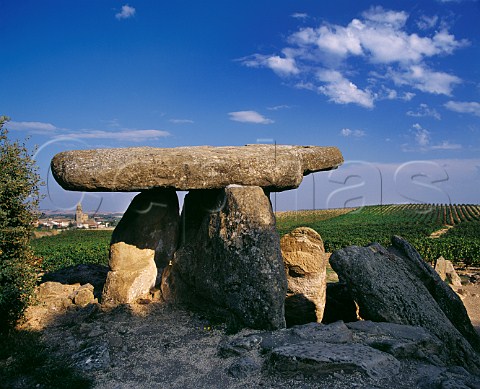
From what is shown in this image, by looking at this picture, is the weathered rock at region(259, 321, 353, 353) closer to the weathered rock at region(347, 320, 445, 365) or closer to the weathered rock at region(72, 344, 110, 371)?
the weathered rock at region(347, 320, 445, 365)

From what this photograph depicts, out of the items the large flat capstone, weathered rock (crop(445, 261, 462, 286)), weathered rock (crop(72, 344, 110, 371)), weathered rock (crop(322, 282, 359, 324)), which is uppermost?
the large flat capstone

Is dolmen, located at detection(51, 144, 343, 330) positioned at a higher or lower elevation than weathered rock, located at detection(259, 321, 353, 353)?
higher

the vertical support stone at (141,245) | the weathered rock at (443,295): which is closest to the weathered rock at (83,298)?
the vertical support stone at (141,245)

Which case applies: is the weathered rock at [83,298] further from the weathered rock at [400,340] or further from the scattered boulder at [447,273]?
the scattered boulder at [447,273]

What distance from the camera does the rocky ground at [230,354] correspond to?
5844 millimetres

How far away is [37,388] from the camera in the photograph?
6.25 meters

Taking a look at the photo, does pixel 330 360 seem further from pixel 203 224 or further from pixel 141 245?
pixel 141 245

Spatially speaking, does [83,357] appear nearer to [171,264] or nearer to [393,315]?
[171,264]

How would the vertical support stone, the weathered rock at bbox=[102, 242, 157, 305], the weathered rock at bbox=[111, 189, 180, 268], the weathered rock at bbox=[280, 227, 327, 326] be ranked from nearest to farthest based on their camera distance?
the weathered rock at bbox=[102, 242, 157, 305], the vertical support stone, the weathered rock at bbox=[280, 227, 327, 326], the weathered rock at bbox=[111, 189, 180, 268]

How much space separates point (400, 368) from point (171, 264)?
5.60m

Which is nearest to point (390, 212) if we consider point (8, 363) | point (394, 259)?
point (394, 259)

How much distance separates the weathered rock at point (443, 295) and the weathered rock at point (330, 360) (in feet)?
17.2

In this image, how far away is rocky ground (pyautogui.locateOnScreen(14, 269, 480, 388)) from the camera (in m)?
5.84

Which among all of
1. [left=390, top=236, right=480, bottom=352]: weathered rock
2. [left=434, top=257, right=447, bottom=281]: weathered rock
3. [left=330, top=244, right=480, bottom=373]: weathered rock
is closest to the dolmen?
[left=330, top=244, right=480, bottom=373]: weathered rock
